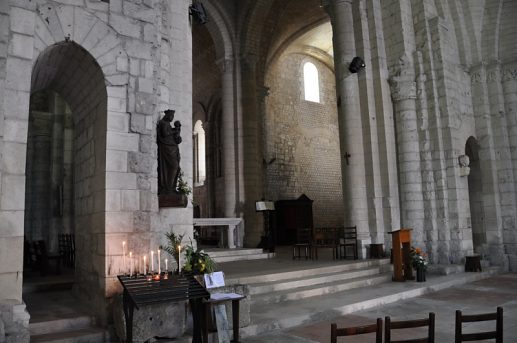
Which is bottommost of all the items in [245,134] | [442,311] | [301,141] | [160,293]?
[442,311]

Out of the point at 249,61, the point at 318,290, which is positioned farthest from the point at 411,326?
the point at 249,61

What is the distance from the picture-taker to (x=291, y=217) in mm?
20312

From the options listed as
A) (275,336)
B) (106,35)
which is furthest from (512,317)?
(106,35)

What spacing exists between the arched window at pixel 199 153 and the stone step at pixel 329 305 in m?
16.5

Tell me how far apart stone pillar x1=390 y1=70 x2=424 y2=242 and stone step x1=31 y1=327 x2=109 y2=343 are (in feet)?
29.1

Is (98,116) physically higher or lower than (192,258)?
higher

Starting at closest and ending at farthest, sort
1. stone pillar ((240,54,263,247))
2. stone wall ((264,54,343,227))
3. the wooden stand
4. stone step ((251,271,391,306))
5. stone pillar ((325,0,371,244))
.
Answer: stone step ((251,271,391,306)), the wooden stand, stone pillar ((325,0,371,244)), stone pillar ((240,54,263,247)), stone wall ((264,54,343,227))

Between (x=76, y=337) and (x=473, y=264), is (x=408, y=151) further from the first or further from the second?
(x=76, y=337)

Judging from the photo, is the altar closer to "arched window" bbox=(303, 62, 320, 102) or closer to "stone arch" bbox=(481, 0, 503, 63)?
"stone arch" bbox=(481, 0, 503, 63)

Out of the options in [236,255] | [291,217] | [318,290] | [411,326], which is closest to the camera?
[411,326]

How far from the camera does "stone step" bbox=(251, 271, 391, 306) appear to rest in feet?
23.7

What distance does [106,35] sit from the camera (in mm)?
5828

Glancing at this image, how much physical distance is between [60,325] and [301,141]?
1861 centimetres

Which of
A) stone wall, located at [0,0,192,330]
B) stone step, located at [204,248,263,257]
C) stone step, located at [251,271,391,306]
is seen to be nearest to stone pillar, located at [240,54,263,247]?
stone step, located at [204,248,263,257]
